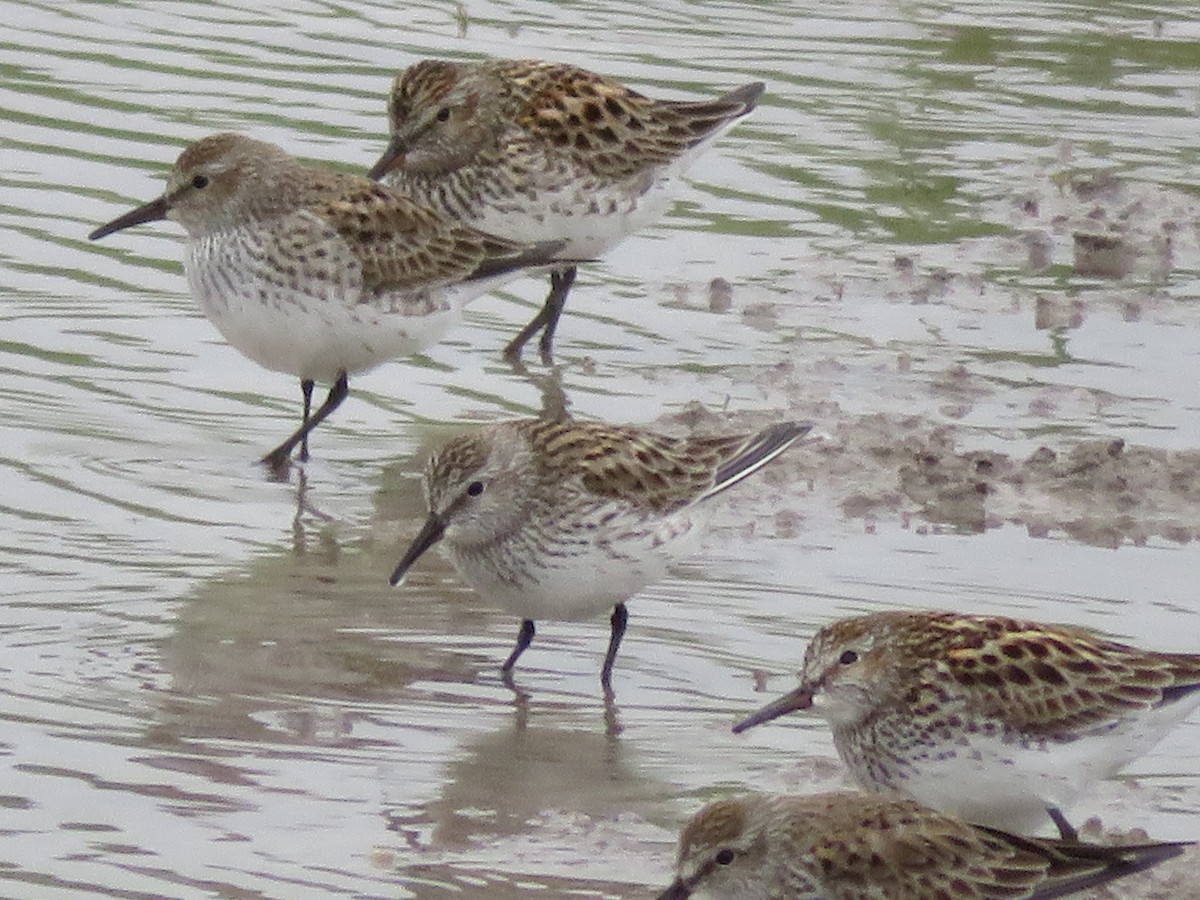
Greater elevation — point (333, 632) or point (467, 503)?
point (467, 503)

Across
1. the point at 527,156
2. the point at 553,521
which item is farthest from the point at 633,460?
the point at 527,156

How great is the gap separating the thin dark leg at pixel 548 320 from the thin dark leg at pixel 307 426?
3.72ft

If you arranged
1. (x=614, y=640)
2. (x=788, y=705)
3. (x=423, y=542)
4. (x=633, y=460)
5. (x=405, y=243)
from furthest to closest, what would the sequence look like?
1. (x=405, y=243)
2. (x=633, y=460)
3. (x=614, y=640)
4. (x=423, y=542)
5. (x=788, y=705)

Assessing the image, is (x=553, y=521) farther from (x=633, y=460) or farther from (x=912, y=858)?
(x=912, y=858)

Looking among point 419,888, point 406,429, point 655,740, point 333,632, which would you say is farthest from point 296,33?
point 419,888

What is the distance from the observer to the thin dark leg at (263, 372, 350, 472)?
11078mm

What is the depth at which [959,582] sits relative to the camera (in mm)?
9852

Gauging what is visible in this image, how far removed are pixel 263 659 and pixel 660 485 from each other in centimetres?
141

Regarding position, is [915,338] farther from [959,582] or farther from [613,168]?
[959,582]

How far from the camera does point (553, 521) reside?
29.6 ft

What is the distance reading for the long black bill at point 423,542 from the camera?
8922 mm

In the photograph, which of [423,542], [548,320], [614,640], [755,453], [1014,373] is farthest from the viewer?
[548,320]

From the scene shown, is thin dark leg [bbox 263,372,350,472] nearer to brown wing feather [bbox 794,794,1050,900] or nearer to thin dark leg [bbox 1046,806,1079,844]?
thin dark leg [bbox 1046,806,1079,844]

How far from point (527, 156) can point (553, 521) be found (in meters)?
4.27
